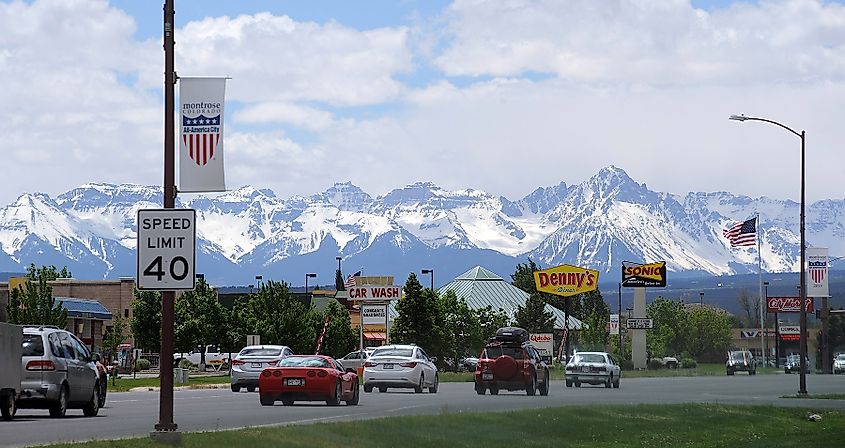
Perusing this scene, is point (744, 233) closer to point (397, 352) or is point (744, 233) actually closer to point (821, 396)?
point (821, 396)

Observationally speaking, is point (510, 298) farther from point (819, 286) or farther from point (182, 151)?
point (182, 151)

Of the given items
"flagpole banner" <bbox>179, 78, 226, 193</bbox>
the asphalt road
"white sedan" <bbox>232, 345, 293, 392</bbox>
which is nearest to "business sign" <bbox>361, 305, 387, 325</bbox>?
"white sedan" <bbox>232, 345, 293, 392</bbox>

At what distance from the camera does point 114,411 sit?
32.9 meters

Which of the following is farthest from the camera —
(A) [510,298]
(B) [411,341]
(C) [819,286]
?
(A) [510,298]

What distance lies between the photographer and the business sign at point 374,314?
256 feet

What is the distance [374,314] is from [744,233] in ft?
112

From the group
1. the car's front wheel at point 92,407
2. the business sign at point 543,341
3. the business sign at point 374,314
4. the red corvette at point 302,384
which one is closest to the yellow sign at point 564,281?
the business sign at point 543,341

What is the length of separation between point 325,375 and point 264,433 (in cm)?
1360

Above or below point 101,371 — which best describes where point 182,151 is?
above

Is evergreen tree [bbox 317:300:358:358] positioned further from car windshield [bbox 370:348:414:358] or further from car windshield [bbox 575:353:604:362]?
car windshield [bbox 370:348:414:358]

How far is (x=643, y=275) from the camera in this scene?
106188mm

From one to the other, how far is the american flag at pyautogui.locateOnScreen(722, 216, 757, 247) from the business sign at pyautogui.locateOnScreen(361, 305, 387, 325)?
3154 centimetres

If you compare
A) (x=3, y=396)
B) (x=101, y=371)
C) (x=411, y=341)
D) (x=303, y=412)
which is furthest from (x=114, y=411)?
A: (x=411, y=341)

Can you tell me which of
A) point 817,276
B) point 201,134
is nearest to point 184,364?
point 817,276
